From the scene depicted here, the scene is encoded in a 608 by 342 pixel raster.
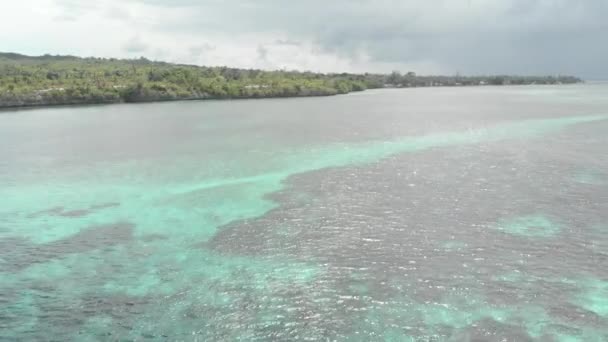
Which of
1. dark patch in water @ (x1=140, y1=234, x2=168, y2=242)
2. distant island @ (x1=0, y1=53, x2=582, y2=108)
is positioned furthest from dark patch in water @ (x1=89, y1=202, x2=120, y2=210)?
distant island @ (x1=0, y1=53, x2=582, y2=108)

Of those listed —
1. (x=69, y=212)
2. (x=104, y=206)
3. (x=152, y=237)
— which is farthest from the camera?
(x=104, y=206)

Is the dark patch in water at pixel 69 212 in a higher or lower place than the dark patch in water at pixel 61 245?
higher

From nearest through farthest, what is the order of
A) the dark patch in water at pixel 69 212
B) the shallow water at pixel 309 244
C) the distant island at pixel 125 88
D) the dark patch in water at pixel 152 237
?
the shallow water at pixel 309 244, the dark patch in water at pixel 152 237, the dark patch in water at pixel 69 212, the distant island at pixel 125 88

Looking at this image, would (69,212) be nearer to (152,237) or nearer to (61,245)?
(61,245)

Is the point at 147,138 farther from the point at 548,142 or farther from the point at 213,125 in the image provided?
the point at 548,142

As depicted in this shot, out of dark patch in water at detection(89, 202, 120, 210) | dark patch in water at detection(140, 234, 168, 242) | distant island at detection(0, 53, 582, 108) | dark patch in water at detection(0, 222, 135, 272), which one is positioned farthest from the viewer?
distant island at detection(0, 53, 582, 108)

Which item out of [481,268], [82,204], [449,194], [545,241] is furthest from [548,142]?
[82,204]

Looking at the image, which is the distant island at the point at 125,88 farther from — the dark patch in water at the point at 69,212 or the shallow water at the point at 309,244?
the dark patch in water at the point at 69,212

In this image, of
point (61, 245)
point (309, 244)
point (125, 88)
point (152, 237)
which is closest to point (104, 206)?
point (61, 245)

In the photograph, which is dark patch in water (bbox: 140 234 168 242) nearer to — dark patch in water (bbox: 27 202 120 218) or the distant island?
dark patch in water (bbox: 27 202 120 218)

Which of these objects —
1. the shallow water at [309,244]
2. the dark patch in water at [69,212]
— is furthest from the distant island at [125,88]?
→ the dark patch in water at [69,212]
